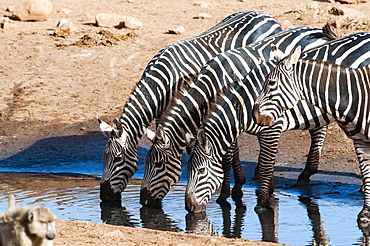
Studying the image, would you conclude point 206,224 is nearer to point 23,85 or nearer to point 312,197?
point 312,197

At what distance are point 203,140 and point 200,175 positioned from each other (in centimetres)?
48

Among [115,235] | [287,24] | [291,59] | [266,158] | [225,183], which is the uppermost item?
[291,59]

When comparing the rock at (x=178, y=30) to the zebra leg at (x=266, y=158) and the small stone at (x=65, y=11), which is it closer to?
the small stone at (x=65, y=11)

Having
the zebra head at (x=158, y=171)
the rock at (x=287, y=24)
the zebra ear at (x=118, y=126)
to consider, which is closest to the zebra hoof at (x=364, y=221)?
the zebra head at (x=158, y=171)

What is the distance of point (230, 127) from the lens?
9133mm

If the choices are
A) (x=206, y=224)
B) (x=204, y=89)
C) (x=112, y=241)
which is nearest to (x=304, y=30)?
(x=204, y=89)

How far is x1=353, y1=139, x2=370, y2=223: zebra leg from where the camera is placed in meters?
7.93

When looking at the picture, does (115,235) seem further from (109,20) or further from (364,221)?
(109,20)

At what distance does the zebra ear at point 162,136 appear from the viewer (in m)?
9.45

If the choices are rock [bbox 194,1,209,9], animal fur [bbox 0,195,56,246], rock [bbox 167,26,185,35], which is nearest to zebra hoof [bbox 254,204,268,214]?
animal fur [bbox 0,195,56,246]

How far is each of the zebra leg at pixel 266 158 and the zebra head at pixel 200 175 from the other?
2.53ft

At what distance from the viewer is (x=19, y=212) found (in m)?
4.82

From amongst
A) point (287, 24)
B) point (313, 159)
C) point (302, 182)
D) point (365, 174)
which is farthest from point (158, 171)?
point (287, 24)

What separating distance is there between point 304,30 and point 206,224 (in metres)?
4.06
